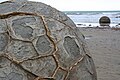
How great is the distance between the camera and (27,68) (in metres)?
2.46

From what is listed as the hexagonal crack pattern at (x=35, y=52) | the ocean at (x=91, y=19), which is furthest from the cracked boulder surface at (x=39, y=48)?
the ocean at (x=91, y=19)

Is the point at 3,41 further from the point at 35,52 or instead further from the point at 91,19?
the point at 91,19

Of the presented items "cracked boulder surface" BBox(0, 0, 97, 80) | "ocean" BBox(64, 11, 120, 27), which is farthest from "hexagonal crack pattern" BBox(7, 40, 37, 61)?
"ocean" BBox(64, 11, 120, 27)

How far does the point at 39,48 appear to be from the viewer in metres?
2.56

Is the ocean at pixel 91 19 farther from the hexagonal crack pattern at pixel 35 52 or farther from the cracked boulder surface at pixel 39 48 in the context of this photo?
the hexagonal crack pattern at pixel 35 52

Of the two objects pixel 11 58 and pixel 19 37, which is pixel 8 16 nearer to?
pixel 19 37

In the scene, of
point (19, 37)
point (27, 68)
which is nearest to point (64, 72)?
point (27, 68)

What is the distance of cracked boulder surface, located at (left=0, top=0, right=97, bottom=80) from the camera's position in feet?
8.10

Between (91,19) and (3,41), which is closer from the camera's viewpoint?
(3,41)

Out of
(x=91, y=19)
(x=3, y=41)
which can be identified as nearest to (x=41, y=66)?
(x=3, y=41)

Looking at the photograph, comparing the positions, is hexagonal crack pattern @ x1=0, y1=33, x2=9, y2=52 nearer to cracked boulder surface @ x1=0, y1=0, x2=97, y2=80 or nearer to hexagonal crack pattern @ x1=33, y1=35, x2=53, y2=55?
cracked boulder surface @ x1=0, y1=0, x2=97, y2=80

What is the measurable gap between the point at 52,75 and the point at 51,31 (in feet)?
1.37

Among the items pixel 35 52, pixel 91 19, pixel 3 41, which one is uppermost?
pixel 3 41

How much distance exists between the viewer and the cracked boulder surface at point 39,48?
2.47 m
